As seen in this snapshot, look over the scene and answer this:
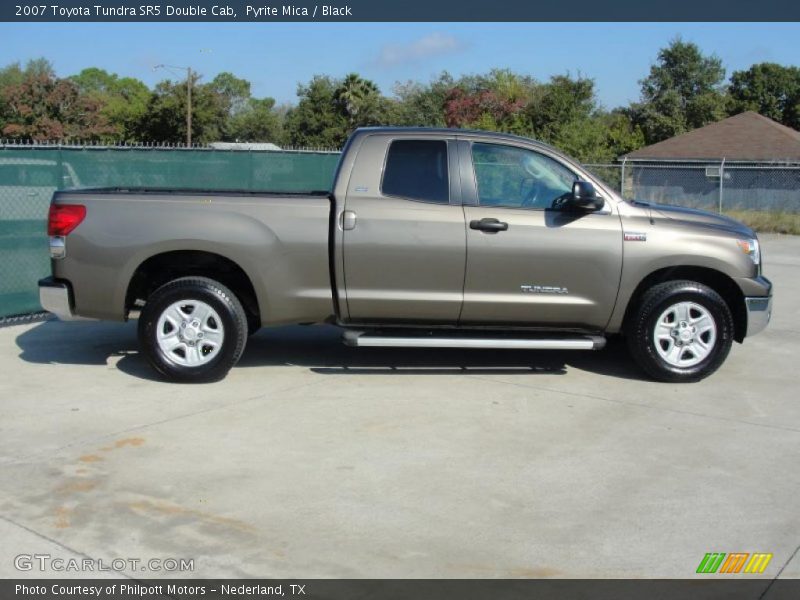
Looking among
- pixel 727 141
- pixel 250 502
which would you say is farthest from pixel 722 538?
pixel 727 141

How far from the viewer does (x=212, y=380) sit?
7344 mm

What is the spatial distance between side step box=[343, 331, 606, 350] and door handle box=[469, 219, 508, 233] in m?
0.86

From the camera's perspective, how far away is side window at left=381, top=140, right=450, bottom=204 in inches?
291

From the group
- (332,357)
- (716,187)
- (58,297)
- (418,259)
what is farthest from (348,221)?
(716,187)

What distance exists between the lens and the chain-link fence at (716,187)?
1192 inches

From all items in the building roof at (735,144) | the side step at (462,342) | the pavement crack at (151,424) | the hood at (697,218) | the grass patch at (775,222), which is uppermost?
the building roof at (735,144)

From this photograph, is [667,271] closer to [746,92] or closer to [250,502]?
[250,502]

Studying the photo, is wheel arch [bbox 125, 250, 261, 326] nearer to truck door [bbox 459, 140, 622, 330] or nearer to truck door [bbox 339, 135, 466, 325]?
truck door [bbox 339, 135, 466, 325]

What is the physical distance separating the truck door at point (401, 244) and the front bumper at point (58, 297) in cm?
216

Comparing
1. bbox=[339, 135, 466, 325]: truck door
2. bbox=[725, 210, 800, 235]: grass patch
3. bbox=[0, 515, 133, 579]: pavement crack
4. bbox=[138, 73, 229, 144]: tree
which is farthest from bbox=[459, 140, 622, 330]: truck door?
bbox=[138, 73, 229, 144]: tree

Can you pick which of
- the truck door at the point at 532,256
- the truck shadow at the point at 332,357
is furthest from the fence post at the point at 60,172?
the truck door at the point at 532,256

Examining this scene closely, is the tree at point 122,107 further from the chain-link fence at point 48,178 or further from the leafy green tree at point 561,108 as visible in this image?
the chain-link fence at point 48,178

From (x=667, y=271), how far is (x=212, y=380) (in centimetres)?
370

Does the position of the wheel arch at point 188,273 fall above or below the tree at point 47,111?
below
